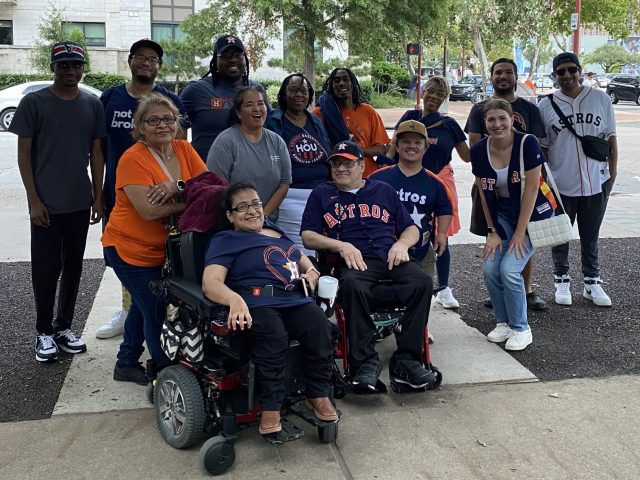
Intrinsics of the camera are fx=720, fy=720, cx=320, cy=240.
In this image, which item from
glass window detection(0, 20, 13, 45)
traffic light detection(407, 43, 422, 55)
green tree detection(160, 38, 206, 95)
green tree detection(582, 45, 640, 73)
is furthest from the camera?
green tree detection(582, 45, 640, 73)

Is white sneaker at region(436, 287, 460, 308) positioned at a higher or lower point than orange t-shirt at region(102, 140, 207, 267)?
lower

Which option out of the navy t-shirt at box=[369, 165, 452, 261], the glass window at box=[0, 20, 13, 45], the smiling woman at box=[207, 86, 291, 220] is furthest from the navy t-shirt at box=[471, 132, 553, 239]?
the glass window at box=[0, 20, 13, 45]

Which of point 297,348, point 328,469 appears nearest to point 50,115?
point 297,348

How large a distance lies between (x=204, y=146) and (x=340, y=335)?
175 centimetres

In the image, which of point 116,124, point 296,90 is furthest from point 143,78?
point 296,90

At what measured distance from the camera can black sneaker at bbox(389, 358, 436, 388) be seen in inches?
157

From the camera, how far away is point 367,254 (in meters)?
4.30

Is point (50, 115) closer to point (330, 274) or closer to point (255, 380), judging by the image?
point (330, 274)

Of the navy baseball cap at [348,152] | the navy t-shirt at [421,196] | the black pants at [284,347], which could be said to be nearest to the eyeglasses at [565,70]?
the navy t-shirt at [421,196]

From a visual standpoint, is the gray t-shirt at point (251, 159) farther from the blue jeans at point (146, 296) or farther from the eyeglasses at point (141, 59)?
the blue jeans at point (146, 296)

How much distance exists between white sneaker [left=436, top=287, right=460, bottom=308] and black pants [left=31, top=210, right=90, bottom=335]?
9.21ft

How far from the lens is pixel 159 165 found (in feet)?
12.8

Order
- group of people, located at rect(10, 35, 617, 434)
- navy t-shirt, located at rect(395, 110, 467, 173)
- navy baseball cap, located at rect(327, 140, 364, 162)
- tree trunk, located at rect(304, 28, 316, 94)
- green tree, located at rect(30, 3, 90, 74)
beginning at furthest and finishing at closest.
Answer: green tree, located at rect(30, 3, 90, 74) → tree trunk, located at rect(304, 28, 316, 94) → navy t-shirt, located at rect(395, 110, 467, 173) → navy baseball cap, located at rect(327, 140, 364, 162) → group of people, located at rect(10, 35, 617, 434)

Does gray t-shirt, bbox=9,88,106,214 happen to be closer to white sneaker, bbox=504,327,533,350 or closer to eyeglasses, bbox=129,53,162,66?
eyeglasses, bbox=129,53,162,66
